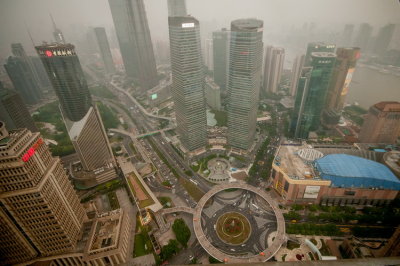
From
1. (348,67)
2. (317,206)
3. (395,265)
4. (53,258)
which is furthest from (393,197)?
(53,258)

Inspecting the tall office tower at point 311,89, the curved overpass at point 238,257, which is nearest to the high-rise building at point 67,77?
the curved overpass at point 238,257

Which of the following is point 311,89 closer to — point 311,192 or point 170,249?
point 311,192

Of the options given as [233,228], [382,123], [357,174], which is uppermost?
[382,123]

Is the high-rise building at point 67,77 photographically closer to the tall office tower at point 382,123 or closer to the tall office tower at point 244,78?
the tall office tower at point 244,78

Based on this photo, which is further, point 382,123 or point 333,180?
point 382,123

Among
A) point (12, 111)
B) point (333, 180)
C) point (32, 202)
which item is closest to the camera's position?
point (32, 202)

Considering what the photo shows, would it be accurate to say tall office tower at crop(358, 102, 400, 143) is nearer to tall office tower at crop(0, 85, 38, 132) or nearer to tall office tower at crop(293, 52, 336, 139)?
tall office tower at crop(293, 52, 336, 139)

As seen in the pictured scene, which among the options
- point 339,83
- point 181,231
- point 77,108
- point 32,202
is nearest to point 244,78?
point 181,231
